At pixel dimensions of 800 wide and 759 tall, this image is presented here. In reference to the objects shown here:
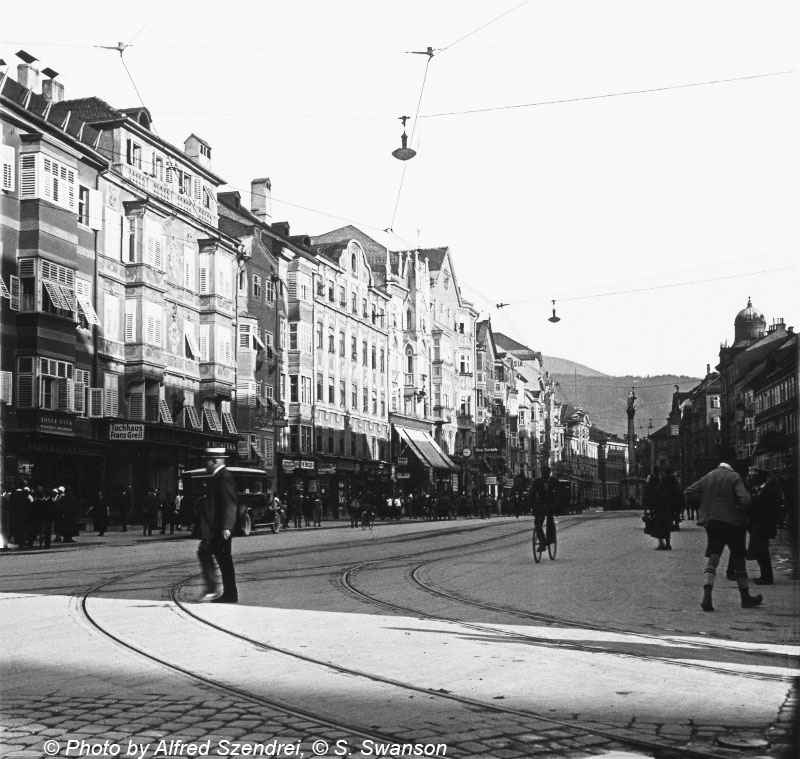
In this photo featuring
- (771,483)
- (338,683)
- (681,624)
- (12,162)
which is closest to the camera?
(338,683)

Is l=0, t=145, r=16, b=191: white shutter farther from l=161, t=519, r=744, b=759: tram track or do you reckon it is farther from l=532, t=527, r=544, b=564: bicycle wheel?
l=161, t=519, r=744, b=759: tram track

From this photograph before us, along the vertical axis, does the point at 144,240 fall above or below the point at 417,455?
above

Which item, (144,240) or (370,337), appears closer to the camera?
(144,240)

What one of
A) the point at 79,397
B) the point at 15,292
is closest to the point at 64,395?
the point at 79,397

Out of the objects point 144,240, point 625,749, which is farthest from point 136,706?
point 144,240

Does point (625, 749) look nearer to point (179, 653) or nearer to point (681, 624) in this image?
point (179, 653)

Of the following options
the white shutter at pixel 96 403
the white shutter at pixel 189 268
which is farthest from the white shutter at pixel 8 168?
the white shutter at pixel 189 268

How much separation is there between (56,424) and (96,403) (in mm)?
3441

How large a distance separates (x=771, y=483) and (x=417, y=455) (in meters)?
64.9

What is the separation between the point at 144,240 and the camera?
150 feet

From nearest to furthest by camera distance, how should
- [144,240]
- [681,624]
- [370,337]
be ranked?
[681,624] < [144,240] < [370,337]

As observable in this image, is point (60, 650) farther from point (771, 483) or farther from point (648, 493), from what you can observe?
point (648, 493)

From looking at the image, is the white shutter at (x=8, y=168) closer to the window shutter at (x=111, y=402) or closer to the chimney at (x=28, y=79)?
the chimney at (x=28, y=79)

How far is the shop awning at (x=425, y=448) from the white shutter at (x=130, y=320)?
38492 millimetres
